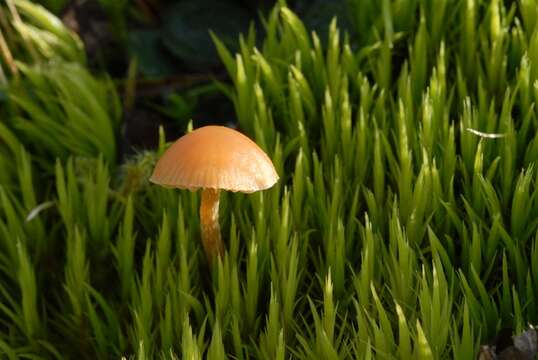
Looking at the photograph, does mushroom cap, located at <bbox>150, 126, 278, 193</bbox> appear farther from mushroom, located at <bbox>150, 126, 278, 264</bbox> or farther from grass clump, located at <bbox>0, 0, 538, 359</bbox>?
grass clump, located at <bbox>0, 0, 538, 359</bbox>

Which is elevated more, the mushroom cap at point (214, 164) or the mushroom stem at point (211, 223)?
the mushroom cap at point (214, 164)

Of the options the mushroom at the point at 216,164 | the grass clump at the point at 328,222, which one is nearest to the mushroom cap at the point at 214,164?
the mushroom at the point at 216,164

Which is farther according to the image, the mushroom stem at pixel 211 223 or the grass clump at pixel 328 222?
the mushroom stem at pixel 211 223

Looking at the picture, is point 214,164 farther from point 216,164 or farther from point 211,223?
point 211,223

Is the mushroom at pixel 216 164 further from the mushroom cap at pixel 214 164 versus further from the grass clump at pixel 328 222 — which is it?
the grass clump at pixel 328 222

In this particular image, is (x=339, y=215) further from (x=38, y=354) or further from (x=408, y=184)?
(x=38, y=354)

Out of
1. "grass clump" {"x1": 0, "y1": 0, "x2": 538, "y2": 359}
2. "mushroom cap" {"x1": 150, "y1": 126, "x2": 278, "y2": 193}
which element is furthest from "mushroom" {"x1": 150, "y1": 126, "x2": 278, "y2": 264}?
"grass clump" {"x1": 0, "y1": 0, "x2": 538, "y2": 359}
